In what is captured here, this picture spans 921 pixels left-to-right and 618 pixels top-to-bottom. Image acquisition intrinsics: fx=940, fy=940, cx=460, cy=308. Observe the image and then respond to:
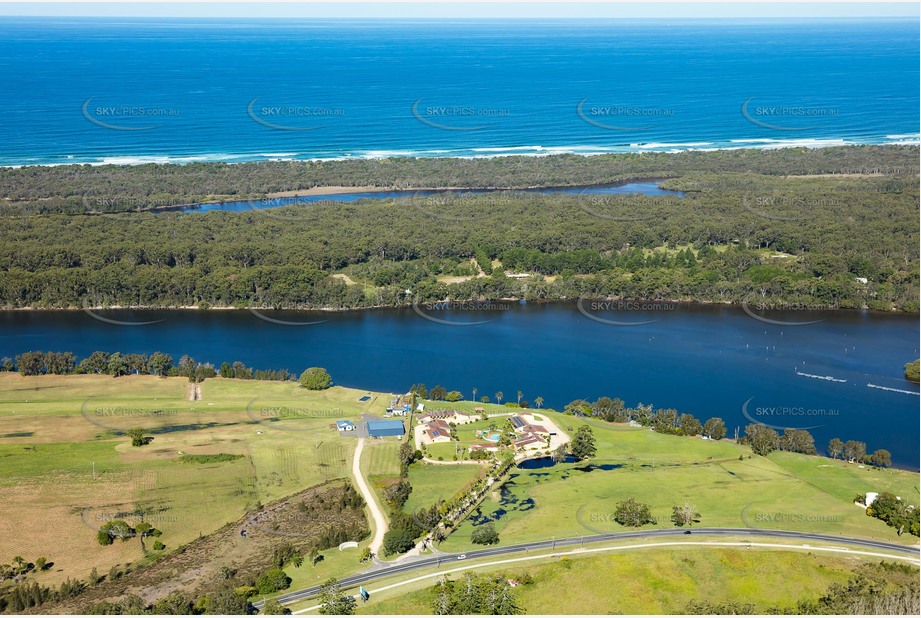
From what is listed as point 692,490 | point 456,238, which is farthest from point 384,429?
point 456,238

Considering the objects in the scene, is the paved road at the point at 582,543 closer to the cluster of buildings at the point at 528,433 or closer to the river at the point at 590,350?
the cluster of buildings at the point at 528,433

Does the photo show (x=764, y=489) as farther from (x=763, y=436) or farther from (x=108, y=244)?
(x=108, y=244)

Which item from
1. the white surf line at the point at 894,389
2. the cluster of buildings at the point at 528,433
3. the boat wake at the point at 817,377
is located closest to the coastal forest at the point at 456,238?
the boat wake at the point at 817,377

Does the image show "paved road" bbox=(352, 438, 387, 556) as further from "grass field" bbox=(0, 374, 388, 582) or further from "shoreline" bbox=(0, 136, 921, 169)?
"shoreline" bbox=(0, 136, 921, 169)

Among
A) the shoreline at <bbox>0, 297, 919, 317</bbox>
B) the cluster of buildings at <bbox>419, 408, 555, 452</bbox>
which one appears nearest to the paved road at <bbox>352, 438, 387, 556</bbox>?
the cluster of buildings at <bbox>419, 408, 555, 452</bbox>

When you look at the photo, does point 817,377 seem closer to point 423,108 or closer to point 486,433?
point 486,433
